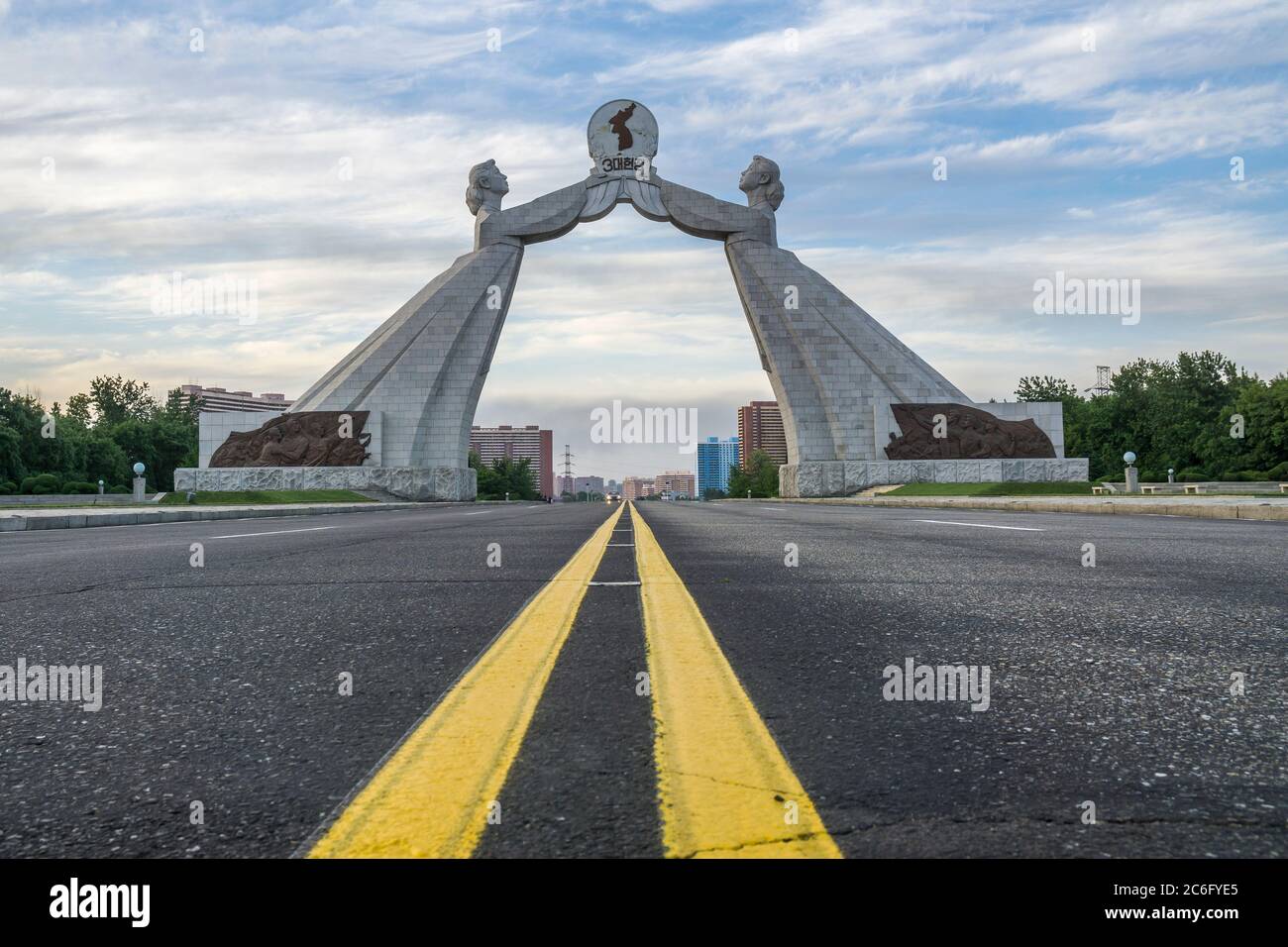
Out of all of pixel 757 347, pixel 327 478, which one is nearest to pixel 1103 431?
pixel 757 347

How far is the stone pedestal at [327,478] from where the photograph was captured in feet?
151

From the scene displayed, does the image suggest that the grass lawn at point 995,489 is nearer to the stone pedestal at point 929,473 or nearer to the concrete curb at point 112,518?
the stone pedestal at point 929,473

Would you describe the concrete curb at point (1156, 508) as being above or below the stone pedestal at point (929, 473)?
below

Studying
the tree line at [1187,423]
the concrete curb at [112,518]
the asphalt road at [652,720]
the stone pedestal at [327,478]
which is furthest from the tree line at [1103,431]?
the asphalt road at [652,720]

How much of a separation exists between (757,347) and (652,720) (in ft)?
181

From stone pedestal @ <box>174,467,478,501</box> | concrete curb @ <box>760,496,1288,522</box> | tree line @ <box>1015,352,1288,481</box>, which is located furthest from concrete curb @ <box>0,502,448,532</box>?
tree line @ <box>1015,352,1288,481</box>

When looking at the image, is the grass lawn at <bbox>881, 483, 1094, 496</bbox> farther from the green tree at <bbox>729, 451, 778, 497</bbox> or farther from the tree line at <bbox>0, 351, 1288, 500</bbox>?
the green tree at <bbox>729, 451, 778, 497</bbox>

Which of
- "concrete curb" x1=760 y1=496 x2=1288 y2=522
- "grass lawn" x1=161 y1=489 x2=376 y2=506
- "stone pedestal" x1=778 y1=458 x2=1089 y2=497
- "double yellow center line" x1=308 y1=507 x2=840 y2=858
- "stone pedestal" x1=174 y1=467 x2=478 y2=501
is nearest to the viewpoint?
"double yellow center line" x1=308 y1=507 x2=840 y2=858

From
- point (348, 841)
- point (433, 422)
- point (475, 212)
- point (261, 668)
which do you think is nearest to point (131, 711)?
point (261, 668)

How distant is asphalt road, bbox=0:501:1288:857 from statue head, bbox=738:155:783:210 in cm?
5182

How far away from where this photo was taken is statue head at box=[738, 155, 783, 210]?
54.3 m

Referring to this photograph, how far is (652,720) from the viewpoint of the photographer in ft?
7.20

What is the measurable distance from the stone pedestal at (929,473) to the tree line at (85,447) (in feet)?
145
